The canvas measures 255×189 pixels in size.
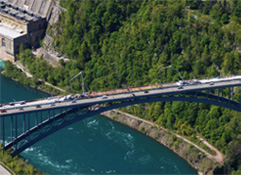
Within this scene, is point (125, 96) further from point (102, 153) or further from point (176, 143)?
point (176, 143)

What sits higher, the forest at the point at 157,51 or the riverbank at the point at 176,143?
the forest at the point at 157,51

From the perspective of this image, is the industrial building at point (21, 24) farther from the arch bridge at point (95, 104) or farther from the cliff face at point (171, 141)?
the cliff face at point (171, 141)

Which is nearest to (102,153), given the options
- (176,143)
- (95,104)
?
(95,104)

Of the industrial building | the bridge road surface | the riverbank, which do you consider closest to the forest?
the riverbank

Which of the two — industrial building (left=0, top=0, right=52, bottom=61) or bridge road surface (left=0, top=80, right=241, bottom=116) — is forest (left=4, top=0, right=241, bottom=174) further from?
bridge road surface (left=0, top=80, right=241, bottom=116)

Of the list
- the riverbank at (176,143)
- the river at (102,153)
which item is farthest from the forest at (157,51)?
the river at (102,153)

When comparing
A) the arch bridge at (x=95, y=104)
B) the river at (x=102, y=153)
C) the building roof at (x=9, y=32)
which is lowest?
the river at (x=102, y=153)
